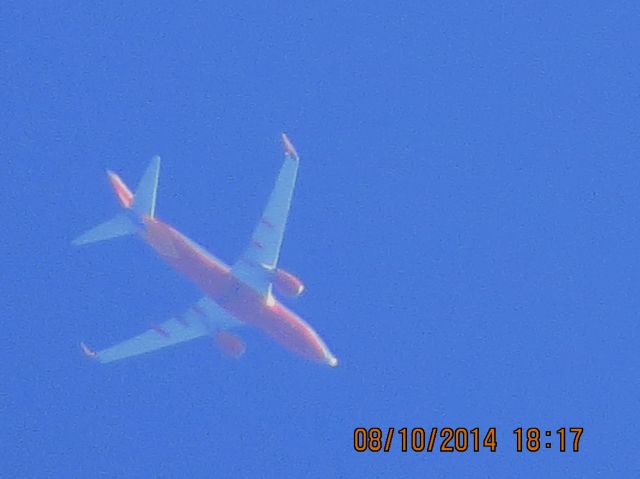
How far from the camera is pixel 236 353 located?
28.9 feet

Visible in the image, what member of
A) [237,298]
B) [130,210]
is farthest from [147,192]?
[237,298]

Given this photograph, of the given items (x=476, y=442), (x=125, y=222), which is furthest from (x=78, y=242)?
(x=476, y=442)

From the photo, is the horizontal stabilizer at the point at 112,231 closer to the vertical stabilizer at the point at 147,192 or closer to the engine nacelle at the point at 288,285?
the vertical stabilizer at the point at 147,192

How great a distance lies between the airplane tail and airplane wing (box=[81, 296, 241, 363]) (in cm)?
95

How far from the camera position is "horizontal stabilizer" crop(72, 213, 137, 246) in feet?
29.6

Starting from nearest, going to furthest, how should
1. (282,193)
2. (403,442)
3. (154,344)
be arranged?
(282,193)
(154,344)
(403,442)

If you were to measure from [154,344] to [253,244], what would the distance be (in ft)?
5.76

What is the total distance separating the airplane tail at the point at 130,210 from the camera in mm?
8734

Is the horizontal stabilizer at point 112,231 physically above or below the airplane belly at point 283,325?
above

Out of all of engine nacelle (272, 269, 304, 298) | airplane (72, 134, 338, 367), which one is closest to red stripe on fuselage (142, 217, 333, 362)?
airplane (72, 134, 338, 367)

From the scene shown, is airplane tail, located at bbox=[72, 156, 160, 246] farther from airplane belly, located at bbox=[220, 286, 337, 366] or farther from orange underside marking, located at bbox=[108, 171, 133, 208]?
airplane belly, located at bbox=[220, 286, 337, 366]

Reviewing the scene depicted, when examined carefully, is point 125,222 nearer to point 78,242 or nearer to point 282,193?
point 78,242

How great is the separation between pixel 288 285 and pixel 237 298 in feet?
3.10

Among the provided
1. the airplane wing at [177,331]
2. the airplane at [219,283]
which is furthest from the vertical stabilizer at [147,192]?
the airplane wing at [177,331]
